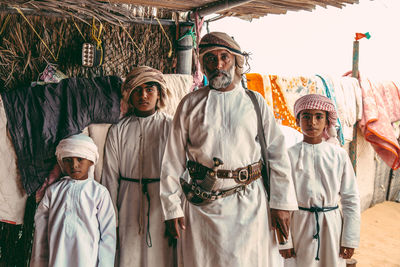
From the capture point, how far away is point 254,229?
263 cm

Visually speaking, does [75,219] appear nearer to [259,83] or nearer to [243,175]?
[243,175]

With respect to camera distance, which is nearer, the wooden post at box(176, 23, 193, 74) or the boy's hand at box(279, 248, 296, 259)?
the boy's hand at box(279, 248, 296, 259)

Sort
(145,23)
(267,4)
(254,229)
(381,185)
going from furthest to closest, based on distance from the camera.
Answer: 1. (381,185)
2. (145,23)
3. (267,4)
4. (254,229)

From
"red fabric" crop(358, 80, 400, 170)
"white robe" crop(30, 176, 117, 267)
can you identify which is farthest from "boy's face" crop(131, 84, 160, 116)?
"red fabric" crop(358, 80, 400, 170)

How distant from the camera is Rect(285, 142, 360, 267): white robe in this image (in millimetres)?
3020

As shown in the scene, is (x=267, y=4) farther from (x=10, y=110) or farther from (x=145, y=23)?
(x=10, y=110)

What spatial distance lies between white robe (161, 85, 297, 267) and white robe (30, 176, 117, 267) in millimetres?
608

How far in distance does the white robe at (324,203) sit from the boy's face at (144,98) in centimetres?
130

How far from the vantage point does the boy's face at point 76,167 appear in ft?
10.0

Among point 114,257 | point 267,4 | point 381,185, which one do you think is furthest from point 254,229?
point 381,185

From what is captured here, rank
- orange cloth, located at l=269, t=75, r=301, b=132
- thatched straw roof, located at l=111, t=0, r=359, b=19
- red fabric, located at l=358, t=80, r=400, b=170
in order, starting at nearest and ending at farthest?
thatched straw roof, located at l=111, t=0, r=359, b=19 < orange cloth, located at l=269, t=75, r=301, b=132 < red fabric, located at l=358, t=80, r=400, b=170

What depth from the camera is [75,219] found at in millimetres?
2951

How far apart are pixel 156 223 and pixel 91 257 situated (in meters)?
0.58

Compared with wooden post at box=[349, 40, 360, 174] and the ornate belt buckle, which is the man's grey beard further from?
wooden post at box=[349, 40, 360, 174]
